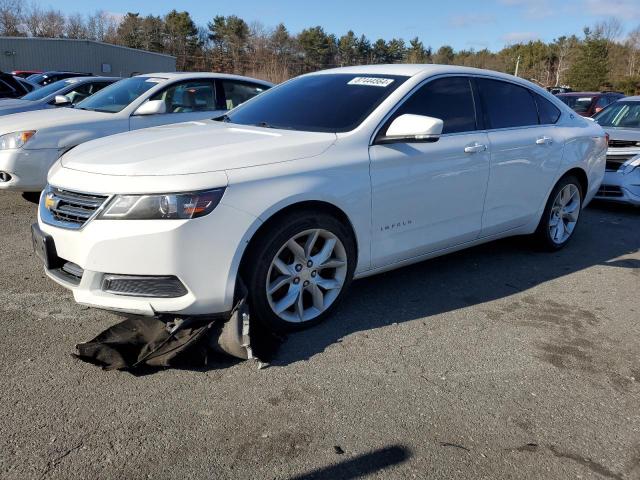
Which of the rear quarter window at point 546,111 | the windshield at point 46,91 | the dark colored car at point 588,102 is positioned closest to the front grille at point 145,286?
the rear quarter window at point 546,111

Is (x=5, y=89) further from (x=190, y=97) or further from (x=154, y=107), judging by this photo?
(x=154, y=107)

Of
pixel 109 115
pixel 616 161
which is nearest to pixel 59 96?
pixel 109 115

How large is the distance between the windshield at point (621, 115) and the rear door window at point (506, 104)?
169 inches

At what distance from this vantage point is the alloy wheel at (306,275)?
3.31m

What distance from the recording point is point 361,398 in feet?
9.20

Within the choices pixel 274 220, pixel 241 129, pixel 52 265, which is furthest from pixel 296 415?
pixel 241 129

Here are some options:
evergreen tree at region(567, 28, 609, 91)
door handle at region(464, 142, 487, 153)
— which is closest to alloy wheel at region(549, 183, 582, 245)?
door handle at region(464, 142, 487, 153)

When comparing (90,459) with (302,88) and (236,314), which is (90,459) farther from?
(302,88)

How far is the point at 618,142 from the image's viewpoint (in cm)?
754

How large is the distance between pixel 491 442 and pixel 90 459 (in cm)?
174

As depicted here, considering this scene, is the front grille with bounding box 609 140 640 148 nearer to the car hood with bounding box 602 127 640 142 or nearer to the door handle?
the car hood with bounding box 602 127 640 142

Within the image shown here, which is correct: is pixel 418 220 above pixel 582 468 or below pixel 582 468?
above

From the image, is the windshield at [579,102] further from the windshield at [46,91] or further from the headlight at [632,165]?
the windshield at [46,91]

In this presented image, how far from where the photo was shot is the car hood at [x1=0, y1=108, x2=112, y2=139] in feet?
19.9
